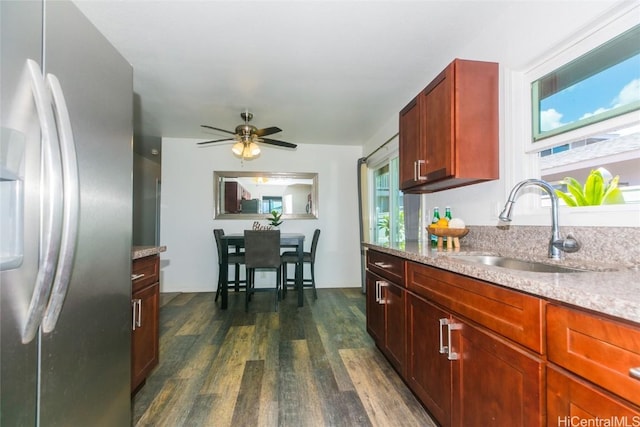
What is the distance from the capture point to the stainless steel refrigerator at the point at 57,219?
2.18 ft

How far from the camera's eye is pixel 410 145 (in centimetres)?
A: 227

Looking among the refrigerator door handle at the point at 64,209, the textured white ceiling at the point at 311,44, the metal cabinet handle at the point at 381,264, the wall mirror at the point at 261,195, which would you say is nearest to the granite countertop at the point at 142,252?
the refrigerator door handle at the point at 64,209

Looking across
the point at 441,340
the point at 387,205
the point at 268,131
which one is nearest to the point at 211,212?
the point at 268,131

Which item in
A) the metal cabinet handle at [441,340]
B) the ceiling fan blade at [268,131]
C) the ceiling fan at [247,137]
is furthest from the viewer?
the ceiling fan at [247,137]

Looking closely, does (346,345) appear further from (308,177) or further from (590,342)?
(308,177)

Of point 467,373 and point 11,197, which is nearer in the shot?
point 11,197

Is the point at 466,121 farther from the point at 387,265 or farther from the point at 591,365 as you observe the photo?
the point at 591,365

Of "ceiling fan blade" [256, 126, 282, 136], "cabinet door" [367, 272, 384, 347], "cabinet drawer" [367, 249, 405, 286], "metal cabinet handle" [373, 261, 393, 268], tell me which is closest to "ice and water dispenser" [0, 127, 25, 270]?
"cabinet drawer" [367, 249, 405, 286]

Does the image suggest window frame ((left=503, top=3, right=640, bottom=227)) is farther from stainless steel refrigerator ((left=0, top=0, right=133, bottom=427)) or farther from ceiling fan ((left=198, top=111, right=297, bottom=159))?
ceiling fan ((left=198, top=111, right=297, bottom=159))

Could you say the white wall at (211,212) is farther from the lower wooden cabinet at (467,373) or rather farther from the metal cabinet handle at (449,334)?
the metal cabinet handle at (449,334)

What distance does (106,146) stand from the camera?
1021mm

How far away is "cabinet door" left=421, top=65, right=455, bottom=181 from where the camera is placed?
1718 mm

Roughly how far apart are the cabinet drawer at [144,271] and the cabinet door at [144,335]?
40 mm

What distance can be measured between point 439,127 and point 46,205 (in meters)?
1.94
